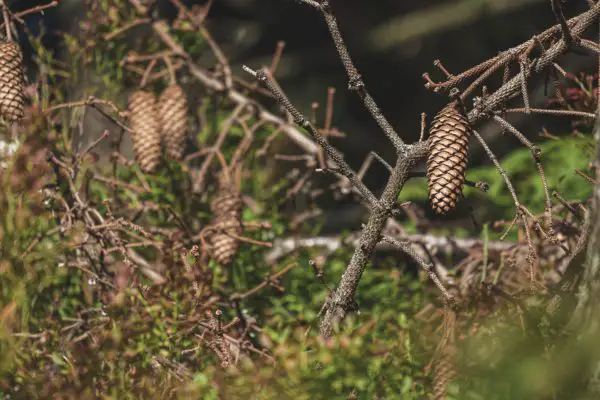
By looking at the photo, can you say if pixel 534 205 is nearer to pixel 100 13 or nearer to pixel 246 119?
pixel 246 119

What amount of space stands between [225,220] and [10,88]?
402mm

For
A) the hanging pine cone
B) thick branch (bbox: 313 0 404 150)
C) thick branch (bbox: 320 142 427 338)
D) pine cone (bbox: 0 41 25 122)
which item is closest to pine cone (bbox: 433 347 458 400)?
thick branch (bbox: 320 142 427 338)

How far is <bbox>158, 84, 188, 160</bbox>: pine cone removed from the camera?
1.27 meters

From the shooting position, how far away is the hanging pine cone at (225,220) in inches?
43.2

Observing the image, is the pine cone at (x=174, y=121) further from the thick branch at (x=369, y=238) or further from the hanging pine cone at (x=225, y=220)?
the thick branch at (x=369, y=238)

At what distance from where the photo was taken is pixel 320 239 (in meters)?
1.36

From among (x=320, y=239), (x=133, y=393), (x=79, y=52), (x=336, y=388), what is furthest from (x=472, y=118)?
(x=79, y=52)

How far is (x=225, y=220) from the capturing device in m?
1.19

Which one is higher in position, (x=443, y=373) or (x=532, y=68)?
(x=532, y=68)

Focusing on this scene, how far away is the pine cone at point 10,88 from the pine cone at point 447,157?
1.62ft

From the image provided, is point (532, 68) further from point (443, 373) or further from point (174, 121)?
point (174, 121)

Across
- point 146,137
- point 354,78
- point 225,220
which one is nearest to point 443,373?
point 354,78

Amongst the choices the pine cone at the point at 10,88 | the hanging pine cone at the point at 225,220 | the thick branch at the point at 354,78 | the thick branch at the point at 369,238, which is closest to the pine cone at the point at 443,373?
the thick branch at the point at 369,238

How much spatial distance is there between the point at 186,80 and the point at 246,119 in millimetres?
175
